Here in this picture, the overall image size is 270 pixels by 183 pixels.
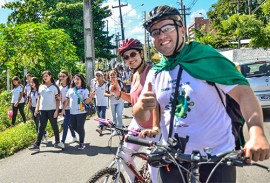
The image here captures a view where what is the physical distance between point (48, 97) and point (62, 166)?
1.88 m

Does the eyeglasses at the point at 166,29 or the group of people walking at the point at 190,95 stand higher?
the eyeglasses at the point at 166,29

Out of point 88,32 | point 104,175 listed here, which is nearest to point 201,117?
point 104,175

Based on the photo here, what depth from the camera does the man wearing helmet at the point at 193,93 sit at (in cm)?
198

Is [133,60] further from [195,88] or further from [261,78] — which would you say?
[261,78]

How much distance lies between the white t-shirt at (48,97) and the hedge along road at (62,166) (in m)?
1.03

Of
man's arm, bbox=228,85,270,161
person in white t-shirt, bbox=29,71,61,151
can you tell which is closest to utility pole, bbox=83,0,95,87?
person in white t-shirt, bbox=29,71,61,151

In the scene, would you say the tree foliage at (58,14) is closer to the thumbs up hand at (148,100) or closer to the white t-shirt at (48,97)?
the white t-shirt at (48,97)

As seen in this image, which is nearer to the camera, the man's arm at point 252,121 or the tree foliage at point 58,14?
the man's arm at point 252,121

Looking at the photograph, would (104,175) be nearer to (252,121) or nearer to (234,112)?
(234,112)

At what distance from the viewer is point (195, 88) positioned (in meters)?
2.06

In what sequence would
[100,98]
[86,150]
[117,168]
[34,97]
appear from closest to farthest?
1. [117,168]
2. [86,150]
3. [34,97]
4. [100,98]

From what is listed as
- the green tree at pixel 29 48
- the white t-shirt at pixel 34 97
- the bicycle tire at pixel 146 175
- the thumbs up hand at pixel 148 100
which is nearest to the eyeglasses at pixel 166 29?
the thumbs up hand at pixel 148 100

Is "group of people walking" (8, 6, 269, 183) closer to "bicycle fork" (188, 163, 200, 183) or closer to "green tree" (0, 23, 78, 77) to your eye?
"bicycle fork" (188, 163, 200, 183)

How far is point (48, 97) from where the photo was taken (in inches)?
298
